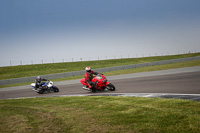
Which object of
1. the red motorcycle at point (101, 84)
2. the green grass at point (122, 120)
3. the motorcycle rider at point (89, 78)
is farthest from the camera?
the motorcycle rider at point (89, 78)

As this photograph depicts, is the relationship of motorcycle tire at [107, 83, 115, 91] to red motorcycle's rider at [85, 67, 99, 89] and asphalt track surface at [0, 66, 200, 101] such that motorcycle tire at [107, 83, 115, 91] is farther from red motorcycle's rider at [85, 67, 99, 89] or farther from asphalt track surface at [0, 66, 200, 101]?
red motorcycle's rider at [85, 67, 99, 89]

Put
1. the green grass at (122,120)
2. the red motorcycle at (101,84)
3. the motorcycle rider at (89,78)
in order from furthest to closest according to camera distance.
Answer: the motorcycle rider at (89,78) → the red motorcycle at (101,84) → the green grass at (122,120)

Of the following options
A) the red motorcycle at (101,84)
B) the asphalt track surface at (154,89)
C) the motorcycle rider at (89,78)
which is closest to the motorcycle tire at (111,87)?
the red motorcycle at (101,84)

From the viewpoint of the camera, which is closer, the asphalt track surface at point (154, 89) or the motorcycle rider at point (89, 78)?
the asphalt track surface at point (154, 89)

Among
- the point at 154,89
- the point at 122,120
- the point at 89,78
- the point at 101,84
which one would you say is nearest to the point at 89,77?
the point at 89,78

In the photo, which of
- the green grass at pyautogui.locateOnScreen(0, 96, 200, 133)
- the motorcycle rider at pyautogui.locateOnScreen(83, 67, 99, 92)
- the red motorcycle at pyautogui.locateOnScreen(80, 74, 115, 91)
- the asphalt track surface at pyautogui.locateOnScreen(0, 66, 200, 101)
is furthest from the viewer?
the motorcycle rider at pyautogui.locateOnScreen(83, 67, 99, 92)

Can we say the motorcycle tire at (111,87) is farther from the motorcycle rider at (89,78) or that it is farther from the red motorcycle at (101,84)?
the motorcycle rider at (89,78)

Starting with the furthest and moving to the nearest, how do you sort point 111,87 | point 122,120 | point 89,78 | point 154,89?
1. point 89,78
2. point 111,87
3. point 154,89
4. point 122,120

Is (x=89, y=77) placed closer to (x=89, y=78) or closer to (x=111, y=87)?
(x=89, y=78)

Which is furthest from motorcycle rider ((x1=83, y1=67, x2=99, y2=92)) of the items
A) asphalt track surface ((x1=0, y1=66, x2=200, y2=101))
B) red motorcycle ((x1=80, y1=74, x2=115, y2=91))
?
asphalt track surface ((x1=0, y1=66, x2=200, y2=101))

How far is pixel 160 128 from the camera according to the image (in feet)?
15.9

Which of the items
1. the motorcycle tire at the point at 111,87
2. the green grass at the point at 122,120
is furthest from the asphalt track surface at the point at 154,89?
the green grass at the point at 122,120

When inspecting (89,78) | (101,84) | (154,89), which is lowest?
(154,89)

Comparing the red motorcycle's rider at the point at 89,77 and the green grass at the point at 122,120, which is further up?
the red motorcycle's rider at the point at 89,77
